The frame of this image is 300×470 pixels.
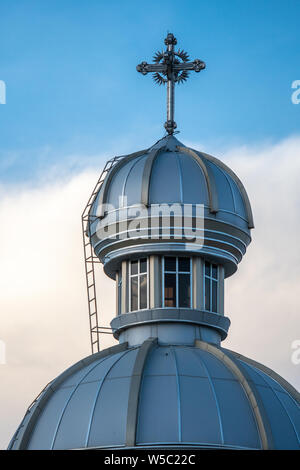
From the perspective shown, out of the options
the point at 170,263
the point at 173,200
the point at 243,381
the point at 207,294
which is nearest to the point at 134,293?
the point at 170,263

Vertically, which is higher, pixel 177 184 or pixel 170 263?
pixel 177 184

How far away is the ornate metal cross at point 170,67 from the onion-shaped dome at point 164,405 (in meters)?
12.0

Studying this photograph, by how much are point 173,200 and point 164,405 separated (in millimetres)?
8613

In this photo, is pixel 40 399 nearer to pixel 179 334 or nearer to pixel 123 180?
pixel 179 334

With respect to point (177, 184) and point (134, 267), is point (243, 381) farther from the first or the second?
point (177, 184)

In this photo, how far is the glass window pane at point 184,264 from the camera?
45.1 metres

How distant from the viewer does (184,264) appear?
4516cm

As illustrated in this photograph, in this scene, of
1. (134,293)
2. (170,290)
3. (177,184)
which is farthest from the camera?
(134,293)

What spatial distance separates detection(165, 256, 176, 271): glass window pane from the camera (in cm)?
4503

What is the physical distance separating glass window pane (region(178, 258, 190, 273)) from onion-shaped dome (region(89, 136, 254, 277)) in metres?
0.87

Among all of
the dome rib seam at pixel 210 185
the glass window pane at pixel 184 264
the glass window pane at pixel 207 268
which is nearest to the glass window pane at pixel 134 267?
the glass window pane at pixel 184 264

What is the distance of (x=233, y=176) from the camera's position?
46344mm

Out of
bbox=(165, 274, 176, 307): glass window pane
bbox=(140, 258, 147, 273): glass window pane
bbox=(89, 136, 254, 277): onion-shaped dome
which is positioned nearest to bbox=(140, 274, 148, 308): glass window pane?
bbox=(140, 258, 147, 273): glass window pane

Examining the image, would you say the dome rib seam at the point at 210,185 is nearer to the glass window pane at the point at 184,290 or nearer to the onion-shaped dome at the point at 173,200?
the onion-shaped dome at the point at 173,200
